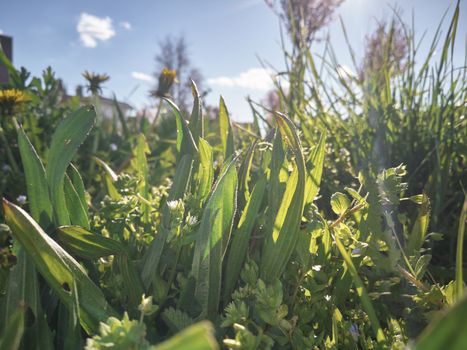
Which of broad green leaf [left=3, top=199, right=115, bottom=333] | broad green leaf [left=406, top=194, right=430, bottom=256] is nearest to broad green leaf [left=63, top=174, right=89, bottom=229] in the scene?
broad green leaf [left=3, top=199, right=115, bottom=333]

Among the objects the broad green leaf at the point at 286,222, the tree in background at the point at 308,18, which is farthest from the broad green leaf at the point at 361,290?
the tree in background at the point at 308,18

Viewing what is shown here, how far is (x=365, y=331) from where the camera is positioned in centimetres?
74

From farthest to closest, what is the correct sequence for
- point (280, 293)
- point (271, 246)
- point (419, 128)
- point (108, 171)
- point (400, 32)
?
point (400, 32)
point (419, 128)
point (108, 171)
point (271, 246)
point (280, 293)

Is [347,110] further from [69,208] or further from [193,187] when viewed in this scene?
[69,208]

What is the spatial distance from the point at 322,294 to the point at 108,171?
0.69 m

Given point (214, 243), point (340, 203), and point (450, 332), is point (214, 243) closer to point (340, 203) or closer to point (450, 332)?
→ point (340, 203)

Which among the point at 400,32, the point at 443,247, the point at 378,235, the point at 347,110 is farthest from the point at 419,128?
the point at 378,235

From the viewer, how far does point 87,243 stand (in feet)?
2.38

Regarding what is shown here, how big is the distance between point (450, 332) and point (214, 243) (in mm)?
422

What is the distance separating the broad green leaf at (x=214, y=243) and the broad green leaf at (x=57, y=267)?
0.45 ft

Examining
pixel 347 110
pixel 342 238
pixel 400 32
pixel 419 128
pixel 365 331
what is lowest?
pixel 365 331

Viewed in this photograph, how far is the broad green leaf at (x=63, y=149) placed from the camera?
2.69ft

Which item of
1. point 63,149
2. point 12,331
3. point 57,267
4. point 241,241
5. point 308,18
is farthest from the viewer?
point 308,18

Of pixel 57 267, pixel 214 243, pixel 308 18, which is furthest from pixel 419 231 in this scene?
pixel 308 18
